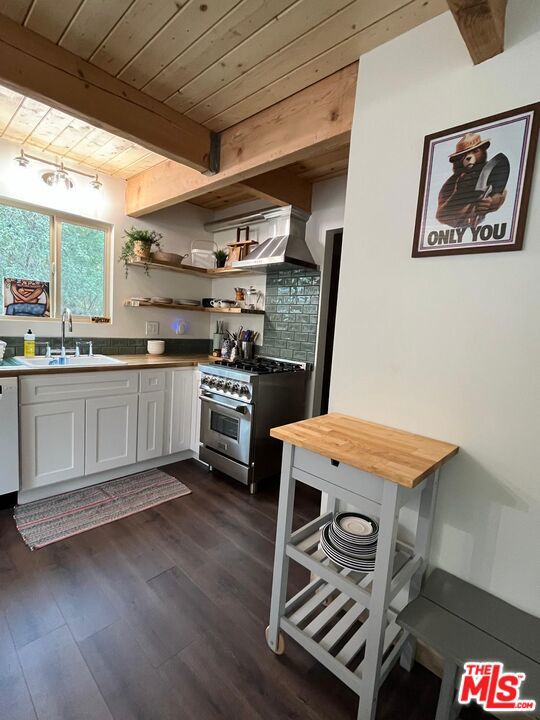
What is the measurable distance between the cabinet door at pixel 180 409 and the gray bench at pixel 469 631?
226 centimetres

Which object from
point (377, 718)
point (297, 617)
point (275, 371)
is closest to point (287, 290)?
point (275, 371)

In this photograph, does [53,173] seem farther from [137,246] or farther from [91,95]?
[91,95]

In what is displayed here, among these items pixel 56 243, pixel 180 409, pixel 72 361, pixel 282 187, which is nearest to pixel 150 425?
pixel 180 409

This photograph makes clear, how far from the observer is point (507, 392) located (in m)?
1.17

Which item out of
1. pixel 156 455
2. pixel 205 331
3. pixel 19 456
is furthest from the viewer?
pixel 205 331

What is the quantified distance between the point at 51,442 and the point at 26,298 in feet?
3.98

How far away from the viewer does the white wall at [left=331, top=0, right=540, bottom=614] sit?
113 cm

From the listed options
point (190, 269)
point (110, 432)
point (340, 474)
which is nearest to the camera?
point (340, 474)

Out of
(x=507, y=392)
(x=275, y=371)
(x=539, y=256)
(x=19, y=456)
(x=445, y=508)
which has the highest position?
(x=539, y=256)

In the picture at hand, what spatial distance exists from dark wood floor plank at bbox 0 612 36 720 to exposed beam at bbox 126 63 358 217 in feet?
8.20

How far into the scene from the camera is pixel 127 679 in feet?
4.04

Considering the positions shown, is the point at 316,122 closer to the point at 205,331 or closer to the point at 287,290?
the point at 287,290

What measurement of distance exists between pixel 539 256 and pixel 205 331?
10.6ft

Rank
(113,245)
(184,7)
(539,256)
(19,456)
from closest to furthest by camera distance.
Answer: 1. (539,256)
2. (184,7)
3. (19,456)
4. (113,245)
